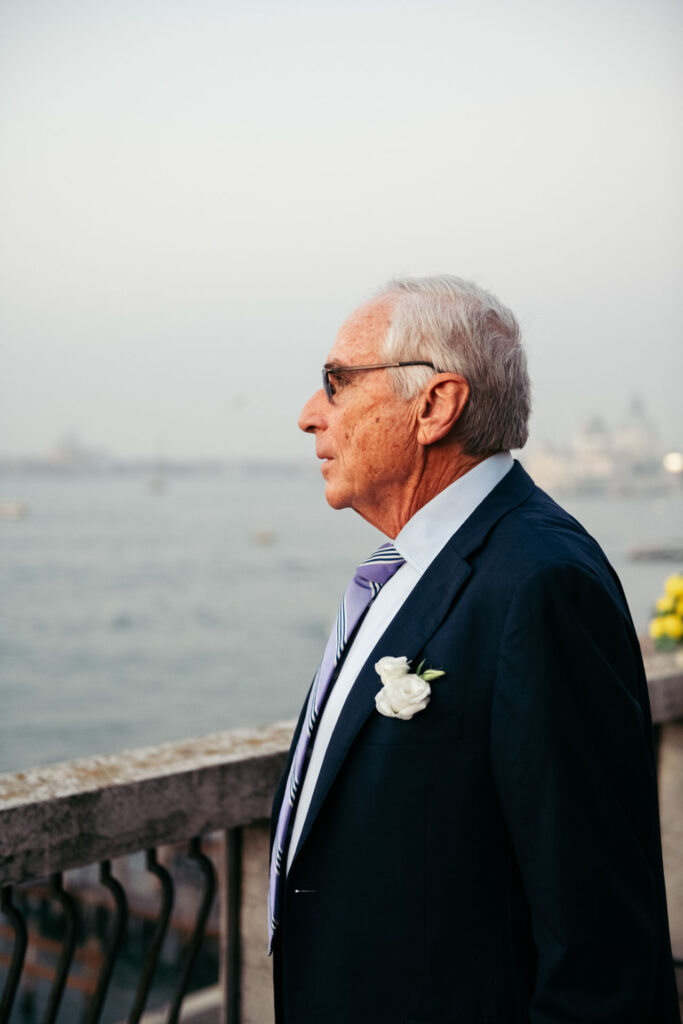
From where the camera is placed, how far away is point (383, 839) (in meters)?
1.53

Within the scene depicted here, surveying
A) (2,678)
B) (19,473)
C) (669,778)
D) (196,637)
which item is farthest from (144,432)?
(669,778)

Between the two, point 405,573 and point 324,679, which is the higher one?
point 405,573

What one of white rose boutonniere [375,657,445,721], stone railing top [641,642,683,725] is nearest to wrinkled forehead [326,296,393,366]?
white rose boutonniere [375,657,445,721]

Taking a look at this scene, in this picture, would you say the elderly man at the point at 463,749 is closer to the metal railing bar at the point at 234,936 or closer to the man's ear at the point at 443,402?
the man's ear at the point at 443,402

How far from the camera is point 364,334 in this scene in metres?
1.79

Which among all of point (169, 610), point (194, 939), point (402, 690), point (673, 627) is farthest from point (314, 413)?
point (169, 610)

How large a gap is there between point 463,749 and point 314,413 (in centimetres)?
67

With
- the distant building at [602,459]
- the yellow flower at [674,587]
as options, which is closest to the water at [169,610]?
the distant building at [602,459]

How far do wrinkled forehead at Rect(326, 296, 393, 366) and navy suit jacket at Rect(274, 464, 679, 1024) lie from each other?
1.18ft

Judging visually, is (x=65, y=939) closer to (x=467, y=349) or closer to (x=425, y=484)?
(x=425, y=484)

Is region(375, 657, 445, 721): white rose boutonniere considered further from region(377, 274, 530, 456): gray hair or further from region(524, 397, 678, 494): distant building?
region(524, 397, 678, 494): distant building

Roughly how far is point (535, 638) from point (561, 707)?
0.10 meters

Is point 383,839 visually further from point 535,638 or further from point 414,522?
point 414,522

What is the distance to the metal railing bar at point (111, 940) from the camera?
2293 millimetres
